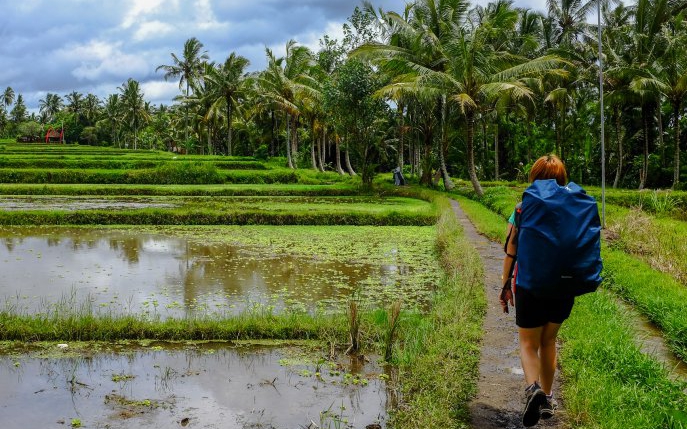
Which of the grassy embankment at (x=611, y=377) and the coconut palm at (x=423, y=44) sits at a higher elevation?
the coconut palm at (x=423, y=44)

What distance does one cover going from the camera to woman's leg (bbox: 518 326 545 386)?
3248 mm

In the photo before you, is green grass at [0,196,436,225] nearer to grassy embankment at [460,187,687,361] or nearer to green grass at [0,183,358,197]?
grassy embankment at [460,187,687,361]

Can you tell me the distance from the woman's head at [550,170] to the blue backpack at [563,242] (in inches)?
7.3

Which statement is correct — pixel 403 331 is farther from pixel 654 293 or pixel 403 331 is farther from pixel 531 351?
pixel 654 293

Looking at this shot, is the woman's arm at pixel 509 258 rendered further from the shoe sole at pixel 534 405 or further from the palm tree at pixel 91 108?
the palm tree at pixel 91 108

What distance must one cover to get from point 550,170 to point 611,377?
1557 millimetres

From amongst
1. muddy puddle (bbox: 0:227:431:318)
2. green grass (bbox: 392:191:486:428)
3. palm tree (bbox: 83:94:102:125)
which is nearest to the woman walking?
green grass (bbox: 392:191:486:428)

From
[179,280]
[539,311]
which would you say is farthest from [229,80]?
[539,311]

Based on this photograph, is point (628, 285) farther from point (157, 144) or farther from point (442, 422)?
point (157, 144)

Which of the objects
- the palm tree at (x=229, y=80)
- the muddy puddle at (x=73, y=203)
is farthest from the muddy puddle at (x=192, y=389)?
the palm tree at (x=229, y=80)

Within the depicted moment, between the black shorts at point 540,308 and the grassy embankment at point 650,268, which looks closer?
the black shorts at point 540,308

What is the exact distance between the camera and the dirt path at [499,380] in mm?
3502

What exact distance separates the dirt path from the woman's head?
1.38 metres

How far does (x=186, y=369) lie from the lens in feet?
15.8
